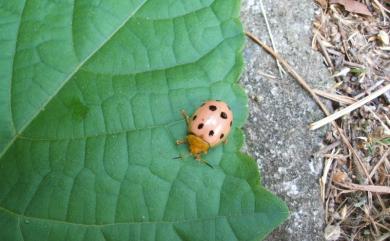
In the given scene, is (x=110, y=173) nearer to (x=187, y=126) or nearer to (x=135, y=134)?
(x=135, y=134)

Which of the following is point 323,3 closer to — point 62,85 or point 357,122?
point 357,122

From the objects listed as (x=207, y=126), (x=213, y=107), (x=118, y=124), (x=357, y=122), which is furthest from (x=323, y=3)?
(x=118, y=124)

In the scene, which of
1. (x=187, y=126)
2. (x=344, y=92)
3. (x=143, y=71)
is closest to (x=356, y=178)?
(x=344, y=92)

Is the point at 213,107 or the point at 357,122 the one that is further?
the point at 357,122

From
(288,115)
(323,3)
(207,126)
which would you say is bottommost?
(207,126)

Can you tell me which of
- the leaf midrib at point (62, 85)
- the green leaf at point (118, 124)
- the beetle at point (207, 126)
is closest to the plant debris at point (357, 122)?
the beetle at point (207, 126)

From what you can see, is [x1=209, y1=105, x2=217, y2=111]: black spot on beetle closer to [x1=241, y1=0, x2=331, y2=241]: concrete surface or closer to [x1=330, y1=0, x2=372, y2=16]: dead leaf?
[x1=241, y1=0, x2=331, y2=241]: concrete surface
